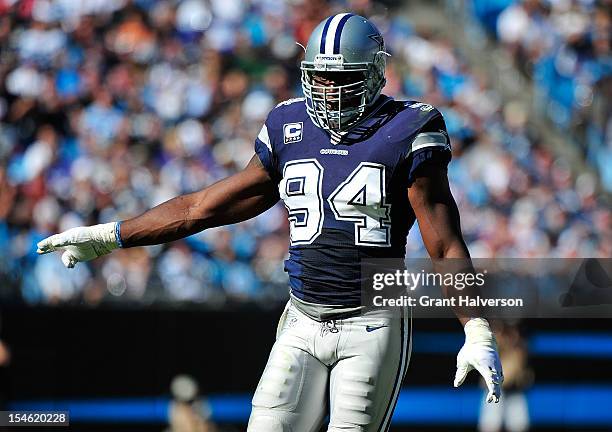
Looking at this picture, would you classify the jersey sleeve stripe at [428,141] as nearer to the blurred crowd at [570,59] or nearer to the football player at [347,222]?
the football player at [347,222]

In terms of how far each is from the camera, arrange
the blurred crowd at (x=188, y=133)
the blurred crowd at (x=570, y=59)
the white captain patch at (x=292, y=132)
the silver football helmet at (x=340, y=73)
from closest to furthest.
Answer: the silver football helmet at (x=340, y=73), the white captain patch at (x=292, y=132), the blurred crowd at (x=188, y=133), the blurred crowd at (x=570, y=59)

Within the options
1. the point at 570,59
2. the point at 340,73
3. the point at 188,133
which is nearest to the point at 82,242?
the point at 340,73

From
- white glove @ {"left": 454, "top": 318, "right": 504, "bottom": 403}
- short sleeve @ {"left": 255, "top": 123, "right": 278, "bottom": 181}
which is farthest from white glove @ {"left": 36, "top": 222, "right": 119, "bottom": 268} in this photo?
white glove @ {"left": 454, "top": 318, "right": 504, "bottom": 403}

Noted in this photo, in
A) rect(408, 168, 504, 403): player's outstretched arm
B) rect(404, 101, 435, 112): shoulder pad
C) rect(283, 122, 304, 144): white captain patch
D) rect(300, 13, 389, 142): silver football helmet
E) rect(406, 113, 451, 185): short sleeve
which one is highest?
rect(300, 13, 389, 142): silver football helmet

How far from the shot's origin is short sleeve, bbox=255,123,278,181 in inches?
150

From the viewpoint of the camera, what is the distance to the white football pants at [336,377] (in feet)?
11.6

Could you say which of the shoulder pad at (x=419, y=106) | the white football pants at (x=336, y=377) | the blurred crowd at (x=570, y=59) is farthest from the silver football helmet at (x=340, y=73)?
the blurred crowd at (x=570, y=59)

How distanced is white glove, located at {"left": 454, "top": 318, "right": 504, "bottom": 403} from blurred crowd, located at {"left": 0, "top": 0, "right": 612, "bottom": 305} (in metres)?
3.69

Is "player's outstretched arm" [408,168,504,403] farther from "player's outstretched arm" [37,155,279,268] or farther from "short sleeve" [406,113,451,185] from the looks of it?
"player's outstretched arm" [37,155,279,268]

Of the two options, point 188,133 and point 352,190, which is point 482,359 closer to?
point 352,190

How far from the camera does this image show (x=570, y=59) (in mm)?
9250

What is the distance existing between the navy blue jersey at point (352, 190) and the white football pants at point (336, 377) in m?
0.12

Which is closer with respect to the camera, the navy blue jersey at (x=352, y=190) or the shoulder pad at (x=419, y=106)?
the navy blue jersey at (x=352, y=190)

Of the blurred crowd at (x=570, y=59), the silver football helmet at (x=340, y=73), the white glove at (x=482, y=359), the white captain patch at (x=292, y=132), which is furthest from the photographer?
the blurred crowd at (x=570, y=59)
